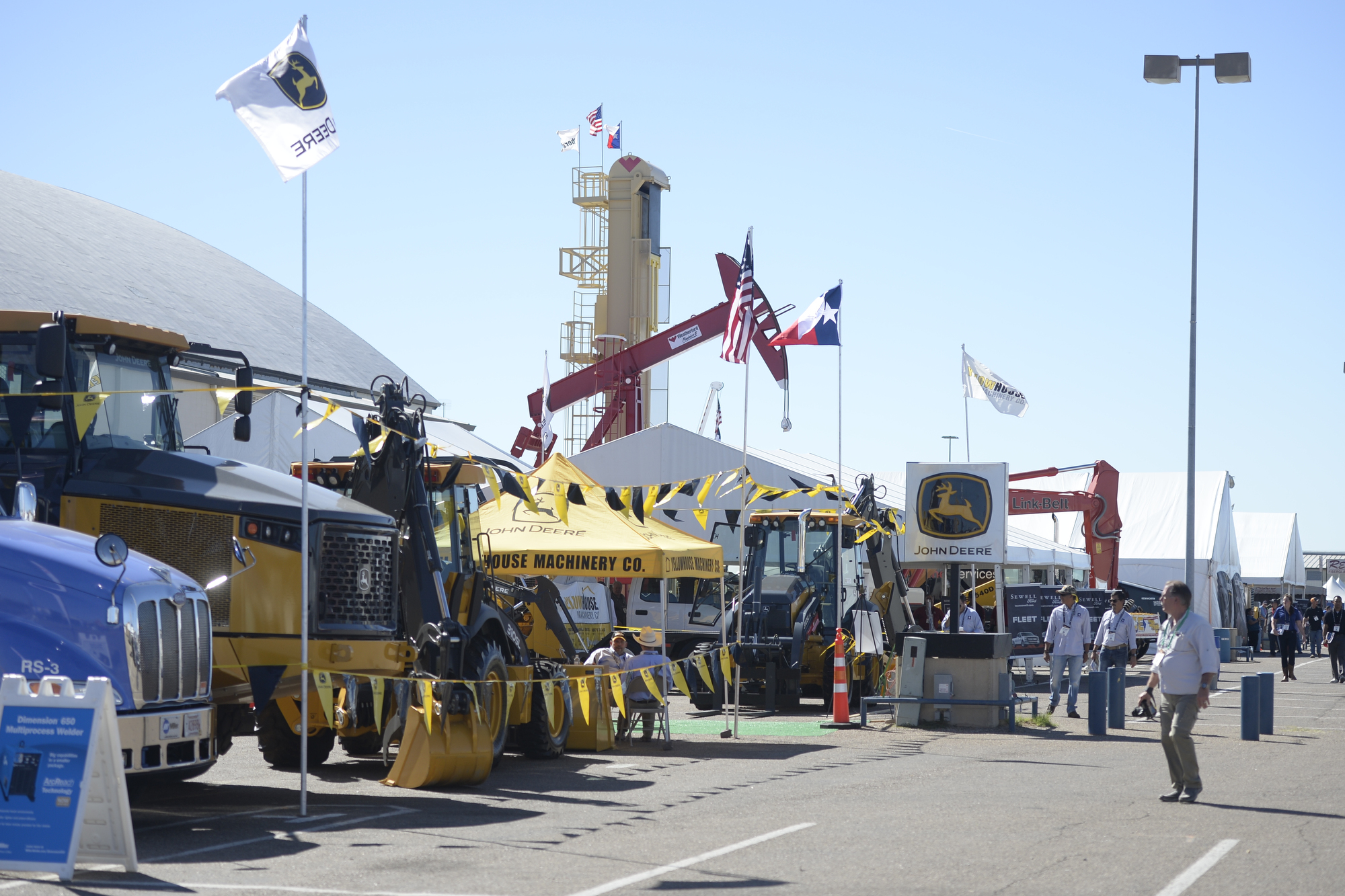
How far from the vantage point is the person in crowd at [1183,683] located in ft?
37.8

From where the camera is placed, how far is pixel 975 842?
9359mm

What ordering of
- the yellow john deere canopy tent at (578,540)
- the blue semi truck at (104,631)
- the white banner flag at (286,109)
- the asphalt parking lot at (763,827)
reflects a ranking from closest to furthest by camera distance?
the asphalt parking lot at (763,827) < the blue semi truck at (104,631) < the white banner flag at (286,109) < the yellow john deere canopy tent at (578,540)

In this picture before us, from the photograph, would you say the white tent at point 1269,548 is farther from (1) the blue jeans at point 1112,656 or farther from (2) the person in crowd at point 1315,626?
(1) the blue jeans at point 1112,656

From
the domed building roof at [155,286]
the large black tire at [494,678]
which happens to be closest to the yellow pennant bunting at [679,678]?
the large black tire at [494,678]

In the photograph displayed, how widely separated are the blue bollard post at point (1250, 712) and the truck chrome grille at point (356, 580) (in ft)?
35.0

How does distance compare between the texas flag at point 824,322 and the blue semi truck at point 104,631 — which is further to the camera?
the texas flag at point 824,322

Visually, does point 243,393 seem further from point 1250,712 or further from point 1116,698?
point 1250,712

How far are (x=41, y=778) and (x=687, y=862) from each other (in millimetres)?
3624

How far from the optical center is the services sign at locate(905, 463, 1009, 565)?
69.8ft

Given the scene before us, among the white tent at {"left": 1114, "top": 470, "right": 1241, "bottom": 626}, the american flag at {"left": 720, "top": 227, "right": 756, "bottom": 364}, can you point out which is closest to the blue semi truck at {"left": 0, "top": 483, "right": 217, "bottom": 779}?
the american flag at {"left": 720, "top": 227, "right": 756, "bottom": 364}

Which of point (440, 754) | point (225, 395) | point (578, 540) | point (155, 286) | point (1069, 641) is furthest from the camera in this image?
point (155, 286)

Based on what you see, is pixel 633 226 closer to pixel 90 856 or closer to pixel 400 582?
pixel 400 582

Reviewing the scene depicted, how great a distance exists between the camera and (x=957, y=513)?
70.4 feet

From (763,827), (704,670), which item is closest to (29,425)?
(763,827)
